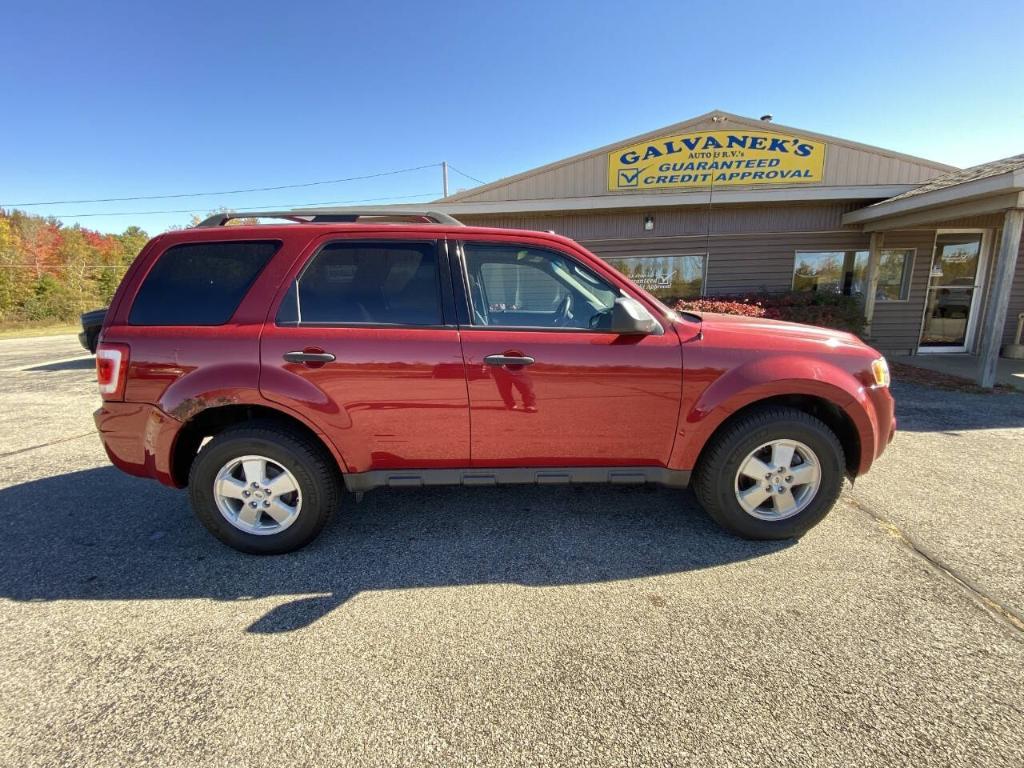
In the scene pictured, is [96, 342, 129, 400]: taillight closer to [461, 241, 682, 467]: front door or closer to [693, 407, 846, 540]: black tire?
[461, 241, 682, 467]: front door

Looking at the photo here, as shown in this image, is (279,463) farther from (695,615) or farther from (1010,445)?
(1010,445)

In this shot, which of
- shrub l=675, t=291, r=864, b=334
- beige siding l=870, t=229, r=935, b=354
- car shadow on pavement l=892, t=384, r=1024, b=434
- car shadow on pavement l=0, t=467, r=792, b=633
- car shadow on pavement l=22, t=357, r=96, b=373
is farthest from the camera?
car shadow on pavement l=22, t=357, r=96, b=373

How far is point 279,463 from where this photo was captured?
2701mm

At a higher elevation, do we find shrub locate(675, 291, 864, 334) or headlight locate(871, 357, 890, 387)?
shrub locate(675, 291, 864, 334)

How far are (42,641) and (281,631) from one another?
1079mm

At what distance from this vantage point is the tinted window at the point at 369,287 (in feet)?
8.83

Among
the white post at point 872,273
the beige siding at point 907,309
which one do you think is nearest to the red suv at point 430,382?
the white post at point 872,273

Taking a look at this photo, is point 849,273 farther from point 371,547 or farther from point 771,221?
point 371,547

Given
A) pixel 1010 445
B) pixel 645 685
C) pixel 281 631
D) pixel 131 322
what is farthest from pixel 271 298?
pixel 1010 445

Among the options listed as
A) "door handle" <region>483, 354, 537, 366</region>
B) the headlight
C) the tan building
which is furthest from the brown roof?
"door handle" <region>483, 354, 537, 366</region>

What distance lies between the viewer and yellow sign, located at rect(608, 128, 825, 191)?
29.3 ft

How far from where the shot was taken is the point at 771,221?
9.50 m

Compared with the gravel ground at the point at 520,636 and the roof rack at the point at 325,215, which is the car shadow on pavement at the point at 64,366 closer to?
the gravel ground at the point at 520,636

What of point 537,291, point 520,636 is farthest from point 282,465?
point 537,291
